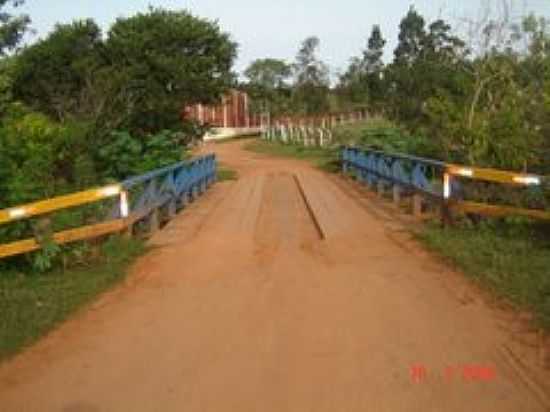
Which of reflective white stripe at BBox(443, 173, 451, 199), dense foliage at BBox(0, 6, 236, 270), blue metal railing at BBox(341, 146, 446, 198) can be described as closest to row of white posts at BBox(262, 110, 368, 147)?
dense foliage at BBox(0, 6, 236, 270)

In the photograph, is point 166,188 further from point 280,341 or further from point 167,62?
point 167,62

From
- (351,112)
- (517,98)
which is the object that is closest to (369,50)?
(351,112)

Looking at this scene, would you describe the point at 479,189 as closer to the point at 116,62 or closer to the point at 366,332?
the point at 366,332

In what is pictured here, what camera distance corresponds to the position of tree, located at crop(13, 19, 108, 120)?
89.6 feet

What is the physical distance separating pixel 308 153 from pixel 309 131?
6789 mm

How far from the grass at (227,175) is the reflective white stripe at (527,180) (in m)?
16.8

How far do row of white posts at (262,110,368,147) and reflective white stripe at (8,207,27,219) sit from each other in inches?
1315

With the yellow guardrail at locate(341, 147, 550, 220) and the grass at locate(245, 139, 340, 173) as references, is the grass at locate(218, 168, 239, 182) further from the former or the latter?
the yellow guardrail at locate(341, 147, 550, 220)

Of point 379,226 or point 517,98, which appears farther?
point 517,98

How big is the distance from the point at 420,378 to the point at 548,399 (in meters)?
0.85

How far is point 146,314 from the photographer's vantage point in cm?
776

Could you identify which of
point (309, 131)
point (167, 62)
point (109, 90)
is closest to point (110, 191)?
point (109, 90)

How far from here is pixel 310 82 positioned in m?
61.2
